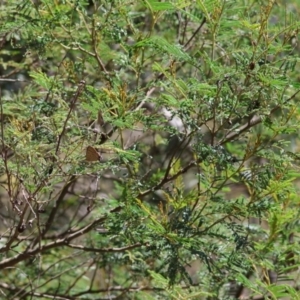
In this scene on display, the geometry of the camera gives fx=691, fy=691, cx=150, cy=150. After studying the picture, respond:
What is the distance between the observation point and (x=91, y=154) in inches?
77.5

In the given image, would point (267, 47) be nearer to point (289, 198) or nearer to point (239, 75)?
point (239, 75)

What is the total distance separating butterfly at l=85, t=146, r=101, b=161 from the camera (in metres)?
1.96

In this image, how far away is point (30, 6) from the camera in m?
2.50

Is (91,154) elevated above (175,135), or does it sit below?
above

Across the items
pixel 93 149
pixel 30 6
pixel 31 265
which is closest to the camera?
pixel 93 149

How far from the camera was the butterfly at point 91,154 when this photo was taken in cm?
196

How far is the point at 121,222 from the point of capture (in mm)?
2219

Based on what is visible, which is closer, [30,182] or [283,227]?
[30,182]

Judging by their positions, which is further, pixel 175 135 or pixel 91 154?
pixel 175 135

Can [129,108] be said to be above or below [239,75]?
below

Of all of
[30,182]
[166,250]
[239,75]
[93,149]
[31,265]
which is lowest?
[31,265]

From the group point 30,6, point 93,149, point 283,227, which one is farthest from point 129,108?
point 283,227

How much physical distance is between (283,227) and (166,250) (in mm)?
590

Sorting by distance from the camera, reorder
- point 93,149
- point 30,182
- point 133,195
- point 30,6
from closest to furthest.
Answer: point 93,149
point 30,182
point 133,195
point 30,6
